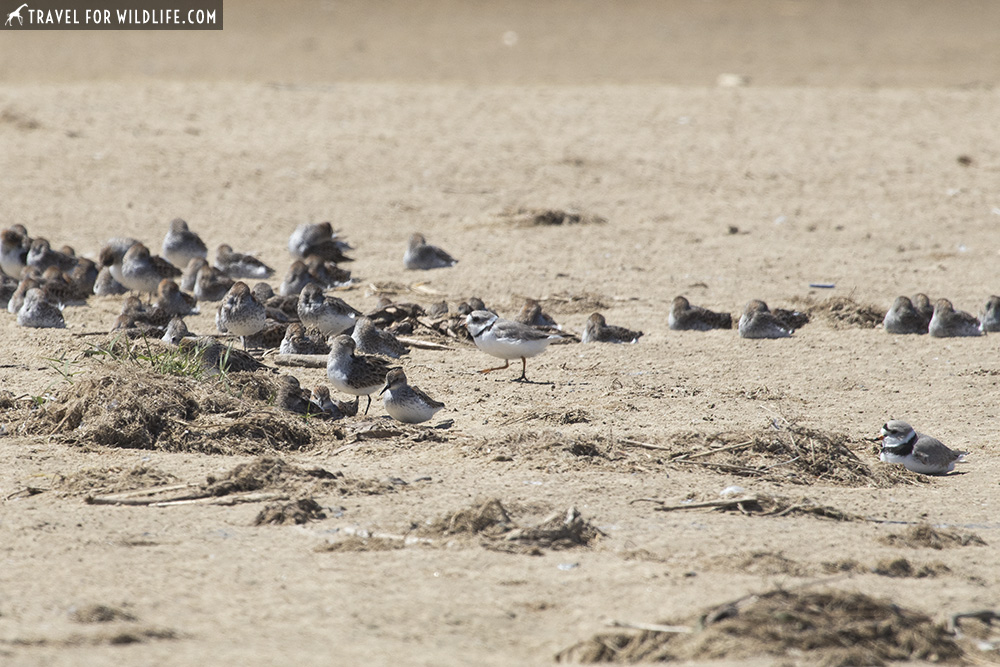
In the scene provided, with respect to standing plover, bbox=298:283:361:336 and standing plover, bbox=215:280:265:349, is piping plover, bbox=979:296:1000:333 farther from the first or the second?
standing plover, bbox=215:280:265:349

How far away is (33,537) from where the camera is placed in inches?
221

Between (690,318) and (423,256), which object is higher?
(423,256)

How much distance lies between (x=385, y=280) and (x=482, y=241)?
164cm

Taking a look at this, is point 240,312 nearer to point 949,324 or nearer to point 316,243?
point 316,243

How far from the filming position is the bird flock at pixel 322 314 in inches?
312

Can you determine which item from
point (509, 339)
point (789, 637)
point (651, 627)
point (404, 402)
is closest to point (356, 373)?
point (404, 402)

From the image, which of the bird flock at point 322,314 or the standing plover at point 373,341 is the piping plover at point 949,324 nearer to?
the bird flock at point 322,314

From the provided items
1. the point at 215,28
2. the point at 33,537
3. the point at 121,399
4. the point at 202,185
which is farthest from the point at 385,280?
the point at 215,28

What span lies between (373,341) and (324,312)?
69 cm

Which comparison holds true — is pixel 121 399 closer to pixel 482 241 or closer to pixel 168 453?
pixel 168 453

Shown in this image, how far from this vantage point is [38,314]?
10.1 meters

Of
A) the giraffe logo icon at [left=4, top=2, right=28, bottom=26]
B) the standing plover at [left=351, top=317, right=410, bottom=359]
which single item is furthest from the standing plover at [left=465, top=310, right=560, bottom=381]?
the giraffe logo icon at [left=4, top=2, right=28, bottom=26]

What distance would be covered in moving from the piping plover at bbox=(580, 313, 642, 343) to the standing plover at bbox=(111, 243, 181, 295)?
162 inches

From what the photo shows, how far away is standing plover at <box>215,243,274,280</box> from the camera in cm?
1223
